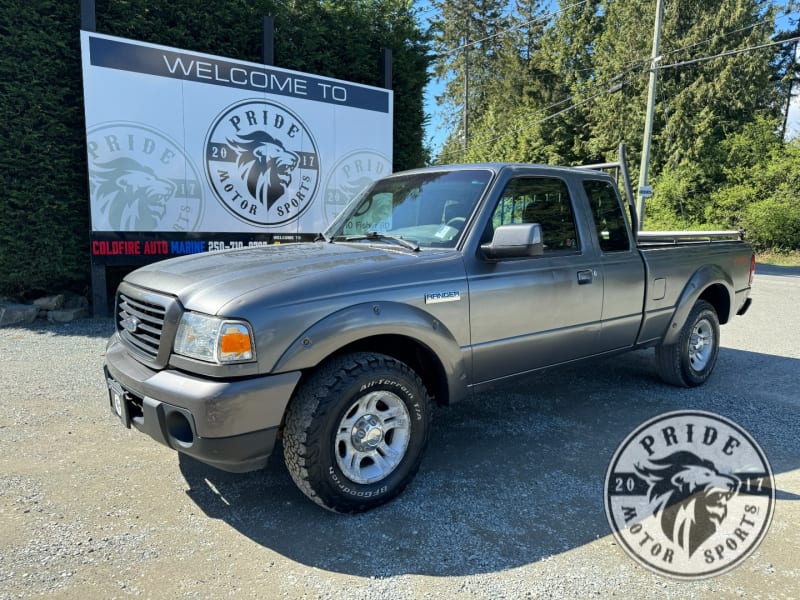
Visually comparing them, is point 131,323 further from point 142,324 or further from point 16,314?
point 16,314

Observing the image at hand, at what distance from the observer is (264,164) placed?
873cm

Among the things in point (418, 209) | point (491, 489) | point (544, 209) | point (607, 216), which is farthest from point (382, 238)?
point (607, 216)

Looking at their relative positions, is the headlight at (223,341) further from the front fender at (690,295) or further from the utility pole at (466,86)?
the utility pole at (466,86)

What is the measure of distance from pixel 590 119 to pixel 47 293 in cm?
3115

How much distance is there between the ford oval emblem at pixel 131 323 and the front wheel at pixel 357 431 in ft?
3.46

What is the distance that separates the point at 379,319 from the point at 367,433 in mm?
627

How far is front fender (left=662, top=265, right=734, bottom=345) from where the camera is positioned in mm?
4879

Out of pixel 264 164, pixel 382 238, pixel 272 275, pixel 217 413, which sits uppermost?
pixel 264 164

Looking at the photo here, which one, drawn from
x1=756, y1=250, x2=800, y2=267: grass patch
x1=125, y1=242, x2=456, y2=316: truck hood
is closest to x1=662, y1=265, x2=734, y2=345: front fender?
x1=125, y1=242, x2=456, y2=316: truck hood

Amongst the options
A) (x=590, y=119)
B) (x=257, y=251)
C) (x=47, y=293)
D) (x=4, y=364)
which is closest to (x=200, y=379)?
(x=257, y=251)

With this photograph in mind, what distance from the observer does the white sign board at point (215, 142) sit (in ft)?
24.7

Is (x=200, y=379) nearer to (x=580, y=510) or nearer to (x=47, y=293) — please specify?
(x=580, y=510)

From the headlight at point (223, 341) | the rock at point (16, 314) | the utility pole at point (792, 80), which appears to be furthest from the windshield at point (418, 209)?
the utility pole at point (792, 80)

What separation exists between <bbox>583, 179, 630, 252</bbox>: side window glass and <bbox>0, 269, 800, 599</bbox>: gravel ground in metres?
1.39
